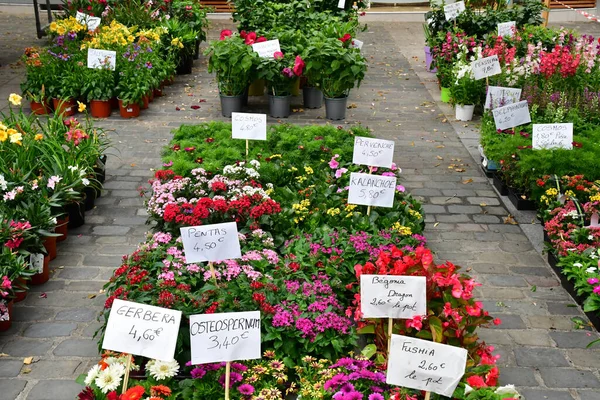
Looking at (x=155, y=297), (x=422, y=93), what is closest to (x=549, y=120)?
(x=422, y=93)

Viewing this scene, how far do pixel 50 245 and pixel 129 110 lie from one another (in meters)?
3.61

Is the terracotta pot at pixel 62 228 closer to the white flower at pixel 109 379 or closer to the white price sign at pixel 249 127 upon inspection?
the white price sign at pixel 249 127

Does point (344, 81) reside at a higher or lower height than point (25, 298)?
higher

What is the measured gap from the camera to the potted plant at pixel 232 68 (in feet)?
26.5

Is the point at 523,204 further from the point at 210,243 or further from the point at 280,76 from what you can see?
the point at 280,76

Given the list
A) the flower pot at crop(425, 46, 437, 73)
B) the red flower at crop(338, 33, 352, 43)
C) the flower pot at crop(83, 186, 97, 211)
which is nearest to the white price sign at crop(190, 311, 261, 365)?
the flower pot at crop(83, 186, 97, 211)

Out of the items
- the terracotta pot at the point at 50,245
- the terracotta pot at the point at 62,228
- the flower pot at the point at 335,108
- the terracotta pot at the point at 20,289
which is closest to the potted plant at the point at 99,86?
the flower pot at the point at 335,108

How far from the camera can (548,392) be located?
371 centimetres

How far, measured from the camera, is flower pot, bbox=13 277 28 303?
14.2 ft

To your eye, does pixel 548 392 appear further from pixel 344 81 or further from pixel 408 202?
pixel 344 81

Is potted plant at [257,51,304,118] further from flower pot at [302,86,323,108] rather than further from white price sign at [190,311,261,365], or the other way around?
white price sign at [190,311,261,365]

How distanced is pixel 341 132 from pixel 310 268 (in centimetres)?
238

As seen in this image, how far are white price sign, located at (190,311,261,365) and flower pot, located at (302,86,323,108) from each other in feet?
19.7

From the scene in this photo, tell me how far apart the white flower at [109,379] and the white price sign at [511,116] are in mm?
4617
